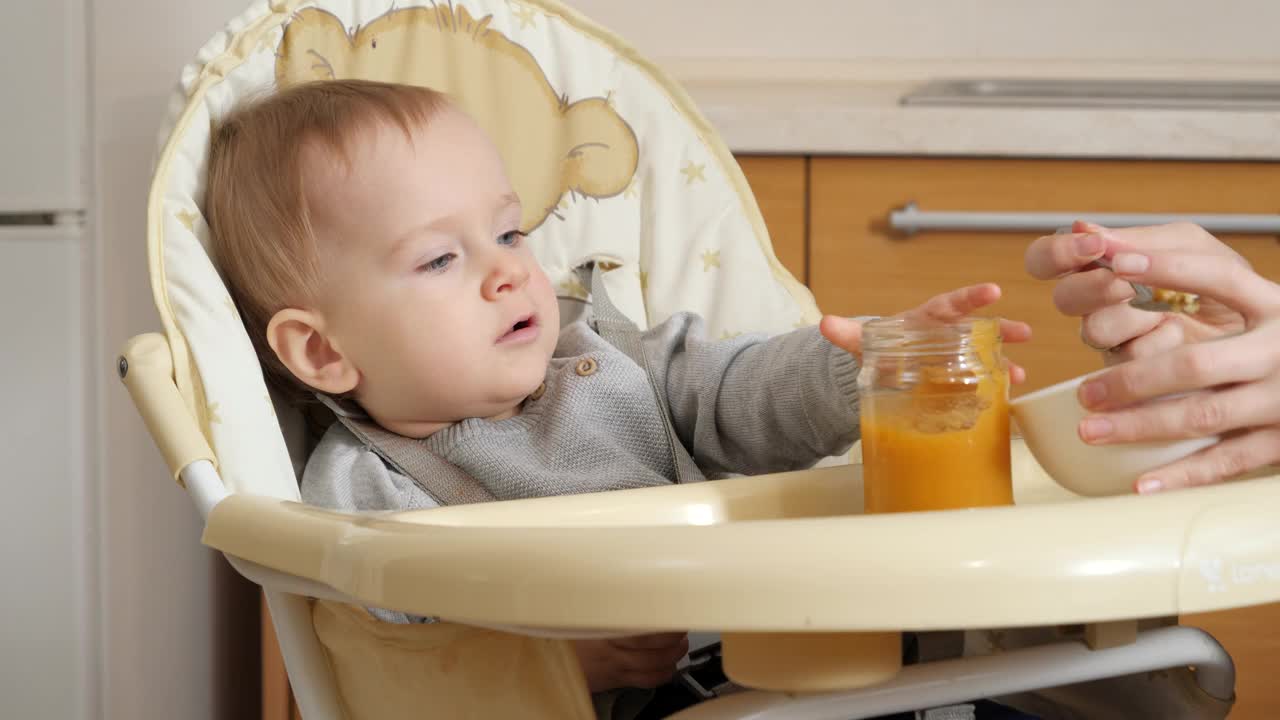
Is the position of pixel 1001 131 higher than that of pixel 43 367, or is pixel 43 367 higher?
pixel 1001 131

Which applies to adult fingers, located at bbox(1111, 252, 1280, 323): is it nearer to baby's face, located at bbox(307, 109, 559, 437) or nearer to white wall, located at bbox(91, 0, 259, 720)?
baby's face, located at bbox(307, 109, 559, 437)

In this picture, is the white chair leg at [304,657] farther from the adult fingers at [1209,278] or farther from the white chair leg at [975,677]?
the adult fingers at [1209,278]

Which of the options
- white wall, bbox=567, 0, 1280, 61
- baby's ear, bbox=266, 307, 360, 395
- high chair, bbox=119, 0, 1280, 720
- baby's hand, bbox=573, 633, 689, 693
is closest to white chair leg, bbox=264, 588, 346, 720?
high chair, bbox=119, 0, 1280, 720

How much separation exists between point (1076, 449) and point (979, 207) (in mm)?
825

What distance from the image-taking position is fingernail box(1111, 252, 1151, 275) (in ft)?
1.88

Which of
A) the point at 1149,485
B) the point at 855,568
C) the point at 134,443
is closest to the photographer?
the point at 855,568

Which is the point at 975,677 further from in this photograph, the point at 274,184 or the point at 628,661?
the point at 274,184

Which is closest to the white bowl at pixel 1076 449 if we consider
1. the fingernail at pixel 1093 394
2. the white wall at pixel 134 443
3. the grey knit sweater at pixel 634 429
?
the fingernail at pixel 1093 394

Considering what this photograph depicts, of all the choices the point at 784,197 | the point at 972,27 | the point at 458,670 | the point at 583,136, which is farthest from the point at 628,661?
the point at 972,27

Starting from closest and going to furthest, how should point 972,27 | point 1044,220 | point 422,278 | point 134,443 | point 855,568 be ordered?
point 855,568 < point 422,278 < point 134,443 < point 1044,220 < point 972,27

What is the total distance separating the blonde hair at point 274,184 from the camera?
82 centimetres

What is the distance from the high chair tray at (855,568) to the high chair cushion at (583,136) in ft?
1.88

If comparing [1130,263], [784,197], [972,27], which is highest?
[972,27]

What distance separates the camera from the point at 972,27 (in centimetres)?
183
